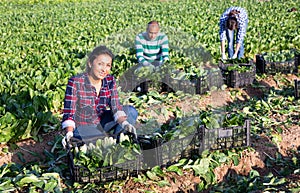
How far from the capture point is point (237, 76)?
8234 mm

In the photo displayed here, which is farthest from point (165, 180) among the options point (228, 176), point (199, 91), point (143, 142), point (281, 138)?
point (199, 91)

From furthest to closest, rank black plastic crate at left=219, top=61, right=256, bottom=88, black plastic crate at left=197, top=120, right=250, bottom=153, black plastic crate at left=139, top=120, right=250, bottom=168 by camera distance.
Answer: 1. black plastic crate at left=219, top=61, right=256, bottom=88
2. black plastic crate at left=197, top=120, right=250, bottom=153
3. black plastic crate at left=139, top=120, right=250, bottom=168

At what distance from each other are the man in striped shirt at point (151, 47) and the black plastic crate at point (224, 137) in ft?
9.69

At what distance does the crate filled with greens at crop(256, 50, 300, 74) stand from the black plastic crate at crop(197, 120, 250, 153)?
4.32 metres

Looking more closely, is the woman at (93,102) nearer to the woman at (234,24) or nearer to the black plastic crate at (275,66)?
the woman at (234,24)

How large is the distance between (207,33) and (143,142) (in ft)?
28.8

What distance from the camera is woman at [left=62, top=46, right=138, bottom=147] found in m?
4.66

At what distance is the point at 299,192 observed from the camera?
Answer: 4.18 metres

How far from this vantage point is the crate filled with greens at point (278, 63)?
9.20m

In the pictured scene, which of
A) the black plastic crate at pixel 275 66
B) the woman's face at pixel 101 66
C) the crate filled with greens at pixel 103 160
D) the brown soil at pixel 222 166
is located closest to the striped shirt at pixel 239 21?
the black plastic crate at pixel 275 66

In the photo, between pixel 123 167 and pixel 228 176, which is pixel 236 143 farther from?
pixel 123 167

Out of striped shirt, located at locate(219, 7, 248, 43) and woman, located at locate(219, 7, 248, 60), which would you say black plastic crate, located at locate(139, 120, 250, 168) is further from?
striped shirt, located at locate(219, 7, 248, 43)

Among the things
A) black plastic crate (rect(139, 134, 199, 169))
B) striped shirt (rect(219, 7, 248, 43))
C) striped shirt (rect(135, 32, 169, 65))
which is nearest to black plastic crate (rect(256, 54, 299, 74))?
striped shirt (rect(219, 7, 248, 43))

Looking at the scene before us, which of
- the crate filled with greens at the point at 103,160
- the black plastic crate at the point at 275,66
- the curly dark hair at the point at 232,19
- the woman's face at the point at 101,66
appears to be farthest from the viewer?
the black plastic crate at the point at 275,66
